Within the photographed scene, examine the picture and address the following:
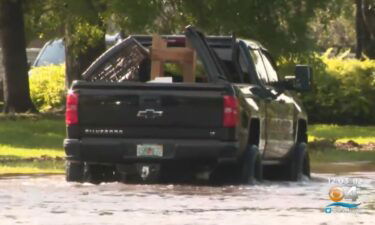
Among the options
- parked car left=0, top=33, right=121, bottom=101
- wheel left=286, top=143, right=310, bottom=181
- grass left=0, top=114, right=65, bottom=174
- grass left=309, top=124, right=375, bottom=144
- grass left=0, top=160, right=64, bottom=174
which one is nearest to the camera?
wheel left=286, top=143, right=310, bottom=181

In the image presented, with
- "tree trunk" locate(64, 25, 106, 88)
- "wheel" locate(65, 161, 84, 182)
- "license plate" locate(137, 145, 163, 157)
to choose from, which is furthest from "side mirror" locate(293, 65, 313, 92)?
"tree trunk" locate(64, 25, 106, 88)

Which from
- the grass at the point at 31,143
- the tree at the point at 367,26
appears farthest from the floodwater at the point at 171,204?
the tree at the point at 367,26

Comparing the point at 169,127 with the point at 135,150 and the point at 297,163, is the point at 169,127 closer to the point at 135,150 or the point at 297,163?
the point at 135,150

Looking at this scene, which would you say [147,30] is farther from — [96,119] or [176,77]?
[96,119]

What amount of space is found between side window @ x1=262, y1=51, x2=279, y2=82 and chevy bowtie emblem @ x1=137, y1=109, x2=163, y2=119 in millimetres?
Result: 2623

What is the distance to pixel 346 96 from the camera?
106 feet

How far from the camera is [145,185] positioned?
14516 millimetres

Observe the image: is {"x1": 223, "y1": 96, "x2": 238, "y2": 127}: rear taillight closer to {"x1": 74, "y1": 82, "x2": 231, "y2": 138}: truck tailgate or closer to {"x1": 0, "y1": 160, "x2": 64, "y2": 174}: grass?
{"x1": 74, "y1": 82, "x2": 231, "y2": 138}: truck tailgate

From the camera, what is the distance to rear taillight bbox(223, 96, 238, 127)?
46.2 ft

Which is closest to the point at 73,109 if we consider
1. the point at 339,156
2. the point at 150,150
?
the point at 150,150

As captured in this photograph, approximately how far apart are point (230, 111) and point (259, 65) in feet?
7.08

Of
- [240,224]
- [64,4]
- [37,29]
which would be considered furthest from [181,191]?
[37,29]

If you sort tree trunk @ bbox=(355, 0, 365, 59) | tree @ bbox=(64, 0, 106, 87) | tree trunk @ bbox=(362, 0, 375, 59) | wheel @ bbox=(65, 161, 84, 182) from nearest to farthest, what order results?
wheel @ bbox=(65, 161, 84, 182) → tree @ bbox=(64, 0, 106, 87) → tree trunk @ bbox=(362, 0, 375, 59) → tree trunk @ bbox=(355, 0, 365, 59)

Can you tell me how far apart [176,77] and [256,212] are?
5.52m
